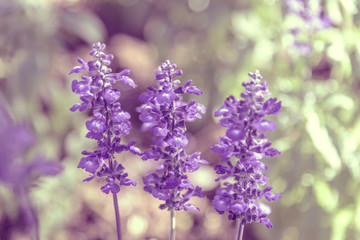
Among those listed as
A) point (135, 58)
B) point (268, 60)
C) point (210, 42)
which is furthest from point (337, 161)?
point (135, 58)

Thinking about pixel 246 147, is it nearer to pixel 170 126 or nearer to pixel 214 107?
pixel 170 126

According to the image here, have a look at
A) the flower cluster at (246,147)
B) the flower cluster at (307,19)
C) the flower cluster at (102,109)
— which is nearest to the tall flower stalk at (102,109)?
the flower cluster at (102,109)

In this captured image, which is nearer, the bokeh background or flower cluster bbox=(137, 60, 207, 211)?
flower cluster bbox=(137, 60, 207, 211)

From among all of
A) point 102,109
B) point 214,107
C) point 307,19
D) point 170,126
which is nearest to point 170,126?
point 170,126

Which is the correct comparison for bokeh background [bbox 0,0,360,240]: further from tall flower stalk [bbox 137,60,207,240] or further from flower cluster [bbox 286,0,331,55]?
tall flower stalk [bbox 137,60,207,240]

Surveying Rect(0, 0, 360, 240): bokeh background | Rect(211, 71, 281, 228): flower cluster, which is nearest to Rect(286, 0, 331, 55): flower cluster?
Rect(0, 0, 360, 240): bokeh background

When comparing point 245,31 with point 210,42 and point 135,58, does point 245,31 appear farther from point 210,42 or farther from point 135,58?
point 135,58

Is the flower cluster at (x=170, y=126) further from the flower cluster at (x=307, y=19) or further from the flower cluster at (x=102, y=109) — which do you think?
the flower cluster at (x=307, y=19)
